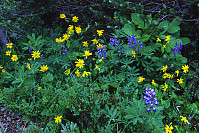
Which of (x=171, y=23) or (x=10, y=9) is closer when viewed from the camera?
(x=171, y=23)

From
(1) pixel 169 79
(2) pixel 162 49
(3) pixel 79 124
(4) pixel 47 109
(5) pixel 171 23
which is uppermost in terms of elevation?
(5) pixel 171 23

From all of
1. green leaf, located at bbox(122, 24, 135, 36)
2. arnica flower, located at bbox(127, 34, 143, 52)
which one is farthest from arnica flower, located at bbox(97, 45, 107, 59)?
A: green leaf, located at bbox(122, 24, 135, 36)

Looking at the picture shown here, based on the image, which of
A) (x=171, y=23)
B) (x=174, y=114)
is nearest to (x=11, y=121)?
(x=174, y=114)

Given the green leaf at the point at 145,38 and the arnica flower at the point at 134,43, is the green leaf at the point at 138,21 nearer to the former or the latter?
the green leaf at the point at 145,38

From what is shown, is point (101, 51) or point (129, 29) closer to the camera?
point (101, 51)

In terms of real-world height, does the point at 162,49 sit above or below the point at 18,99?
above

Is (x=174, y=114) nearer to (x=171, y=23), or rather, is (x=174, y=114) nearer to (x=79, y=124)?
(x=79, y=124)

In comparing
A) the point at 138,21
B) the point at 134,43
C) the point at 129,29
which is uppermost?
the point at 138,21

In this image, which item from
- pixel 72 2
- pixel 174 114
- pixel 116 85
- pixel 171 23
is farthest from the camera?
pixel 72 2

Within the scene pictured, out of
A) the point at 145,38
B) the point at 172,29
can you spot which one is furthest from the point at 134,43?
the point at 172,29

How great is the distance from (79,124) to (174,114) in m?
1.18

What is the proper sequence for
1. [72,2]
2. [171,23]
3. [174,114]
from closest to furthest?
1. [174,114]
2. [171,23]
3. [72,2]

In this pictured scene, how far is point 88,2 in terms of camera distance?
336 cm

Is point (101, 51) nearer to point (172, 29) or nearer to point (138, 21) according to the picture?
point (138, 21)
